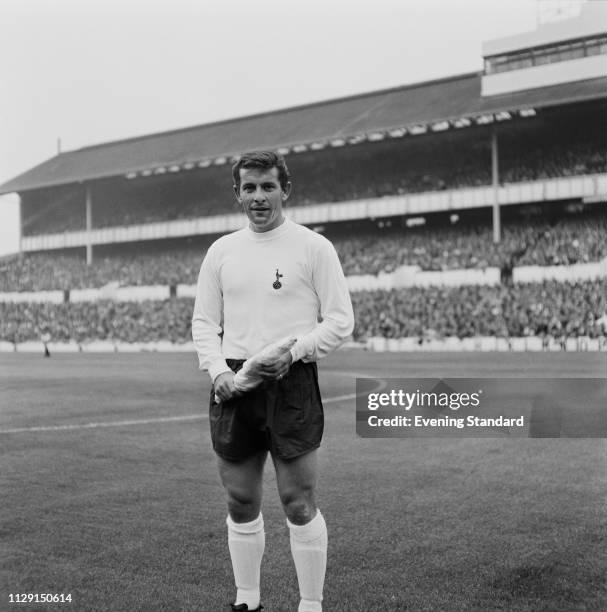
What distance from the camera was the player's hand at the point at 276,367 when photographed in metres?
2.94

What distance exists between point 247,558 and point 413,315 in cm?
2318

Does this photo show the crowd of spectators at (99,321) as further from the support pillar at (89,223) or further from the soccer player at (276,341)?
the soccer player at (276,341)

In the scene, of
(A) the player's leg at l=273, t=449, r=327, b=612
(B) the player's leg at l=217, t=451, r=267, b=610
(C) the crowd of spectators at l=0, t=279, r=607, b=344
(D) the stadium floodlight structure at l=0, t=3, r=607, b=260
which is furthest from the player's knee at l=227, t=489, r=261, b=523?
(D) the stadium floodlight structure at l=0, t=3, r=607, b=260

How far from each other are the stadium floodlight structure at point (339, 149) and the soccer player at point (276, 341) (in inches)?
791

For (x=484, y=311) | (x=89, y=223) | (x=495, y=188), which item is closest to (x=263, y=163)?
(x=484, y=311)

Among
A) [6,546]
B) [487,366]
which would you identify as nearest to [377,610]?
[6,546]

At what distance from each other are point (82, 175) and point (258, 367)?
39.4m

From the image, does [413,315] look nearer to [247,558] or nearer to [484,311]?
[484,311]

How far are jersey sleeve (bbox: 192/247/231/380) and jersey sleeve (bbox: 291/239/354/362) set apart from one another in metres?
0.42

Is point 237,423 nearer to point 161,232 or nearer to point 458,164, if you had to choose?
point 458,164

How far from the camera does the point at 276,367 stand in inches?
116

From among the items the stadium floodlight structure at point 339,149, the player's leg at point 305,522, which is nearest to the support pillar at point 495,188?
the stadium floodlight structure at point 339,149

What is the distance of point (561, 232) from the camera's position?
28125 millimetres

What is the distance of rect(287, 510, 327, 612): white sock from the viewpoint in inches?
126
